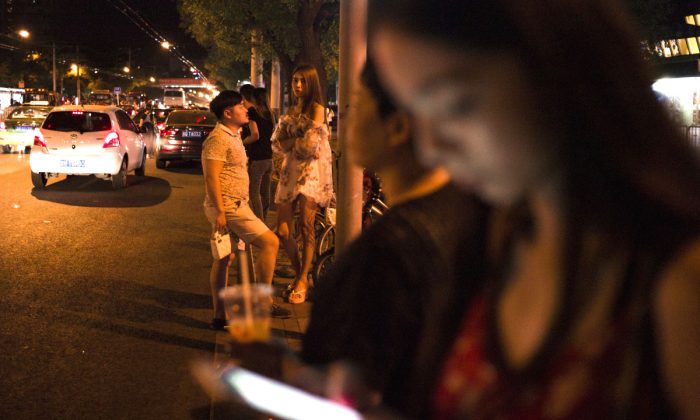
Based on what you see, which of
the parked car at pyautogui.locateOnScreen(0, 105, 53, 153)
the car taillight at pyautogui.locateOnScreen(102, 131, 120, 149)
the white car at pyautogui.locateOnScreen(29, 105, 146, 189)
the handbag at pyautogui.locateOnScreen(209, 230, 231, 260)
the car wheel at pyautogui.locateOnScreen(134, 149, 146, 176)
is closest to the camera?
the handbag at pyautogui.locateOnScreen(209, 230, 231, 260)

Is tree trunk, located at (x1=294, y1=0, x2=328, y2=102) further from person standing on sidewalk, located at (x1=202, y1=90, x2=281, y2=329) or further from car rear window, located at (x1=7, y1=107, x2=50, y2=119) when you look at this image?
person standing on sidewalk, located at (x1=202, y1=90, x2=281, y2=329)

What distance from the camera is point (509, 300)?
1280mm

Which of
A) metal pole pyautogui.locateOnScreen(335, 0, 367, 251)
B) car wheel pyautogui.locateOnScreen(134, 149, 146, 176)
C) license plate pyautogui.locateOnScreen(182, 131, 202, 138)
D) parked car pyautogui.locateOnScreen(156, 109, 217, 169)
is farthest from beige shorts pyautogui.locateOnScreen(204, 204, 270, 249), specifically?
license plate pyautogui.locateOnScreen(182, 131, 202, 138)

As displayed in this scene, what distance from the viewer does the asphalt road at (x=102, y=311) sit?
530cm

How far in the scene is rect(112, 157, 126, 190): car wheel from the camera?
17219 millimetres

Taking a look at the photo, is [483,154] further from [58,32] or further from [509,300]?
[58,32]

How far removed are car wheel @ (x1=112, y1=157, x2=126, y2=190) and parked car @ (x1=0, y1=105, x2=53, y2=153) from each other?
10831 mm

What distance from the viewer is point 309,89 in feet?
24.7

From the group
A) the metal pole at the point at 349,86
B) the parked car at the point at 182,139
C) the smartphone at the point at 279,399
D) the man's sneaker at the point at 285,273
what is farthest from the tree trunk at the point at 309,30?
the smartphone at the point at 279,399

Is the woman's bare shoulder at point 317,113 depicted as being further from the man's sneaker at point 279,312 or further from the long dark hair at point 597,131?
the long dark hair at point 597,131

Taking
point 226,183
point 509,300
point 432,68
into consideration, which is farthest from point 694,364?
point 226,183

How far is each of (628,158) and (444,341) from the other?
40cm

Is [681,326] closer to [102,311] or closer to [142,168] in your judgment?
[102,311]

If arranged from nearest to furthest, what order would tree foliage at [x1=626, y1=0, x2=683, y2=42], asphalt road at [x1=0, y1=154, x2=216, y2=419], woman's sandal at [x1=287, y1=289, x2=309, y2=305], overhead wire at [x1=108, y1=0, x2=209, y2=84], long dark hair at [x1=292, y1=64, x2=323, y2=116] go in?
1. asphalt road at [x1=0, y1=154, x2=216, y2=419]
2. long dark hair at [x1=292, y1=64, x2=323, y2=116]
3. woman's sandal at [x1=287, y1=289, x2=309, y2=305]
4. tree foliage at [x1=626, y1=0, x2=683, y2=42]
5. overhead wire at [x1=108, y1=0, x2=209, y2=84]
